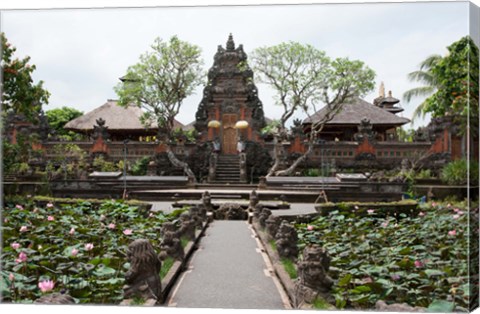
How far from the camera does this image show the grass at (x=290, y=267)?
5.78m

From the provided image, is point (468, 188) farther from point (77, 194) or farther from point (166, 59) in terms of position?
point (166, 59)

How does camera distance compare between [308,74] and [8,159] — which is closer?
[8,159]

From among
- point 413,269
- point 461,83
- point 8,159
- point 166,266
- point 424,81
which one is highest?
point 424,81

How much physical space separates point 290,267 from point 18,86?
20.7 ft

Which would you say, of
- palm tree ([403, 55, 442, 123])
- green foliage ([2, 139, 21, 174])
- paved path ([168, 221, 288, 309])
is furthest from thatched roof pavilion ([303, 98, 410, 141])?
paved path ([168, 221, 288, 309])

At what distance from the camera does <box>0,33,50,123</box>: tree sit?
771cm

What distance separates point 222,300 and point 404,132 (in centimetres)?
2857

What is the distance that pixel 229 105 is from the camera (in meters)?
24.2

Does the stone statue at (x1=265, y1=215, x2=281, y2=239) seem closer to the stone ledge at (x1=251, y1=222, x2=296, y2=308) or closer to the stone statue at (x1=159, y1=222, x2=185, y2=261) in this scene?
the stone ledge at (x1=251, y1=222, x2=296, y2=308)

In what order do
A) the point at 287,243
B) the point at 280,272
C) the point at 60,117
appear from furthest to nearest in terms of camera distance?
the point at 60,117
the point at 287,243
the point at 280,272

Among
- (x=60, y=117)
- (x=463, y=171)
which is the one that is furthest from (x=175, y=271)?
(x=60, y=117)

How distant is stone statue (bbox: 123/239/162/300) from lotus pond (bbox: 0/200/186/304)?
0.70 feet

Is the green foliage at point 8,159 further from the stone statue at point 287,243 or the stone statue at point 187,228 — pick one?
the stone statue at point 287,243

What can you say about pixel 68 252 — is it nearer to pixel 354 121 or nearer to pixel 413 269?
pixel 413 269
